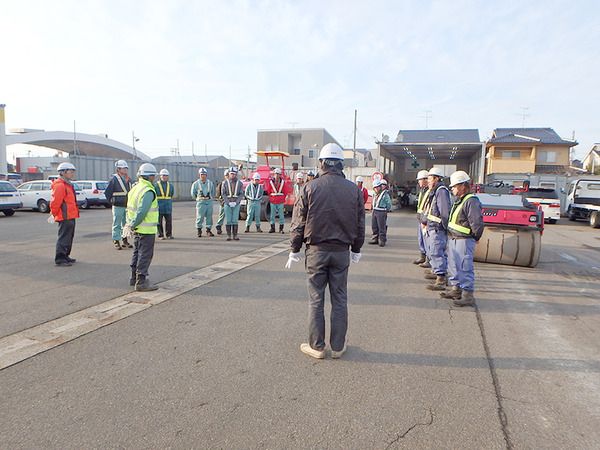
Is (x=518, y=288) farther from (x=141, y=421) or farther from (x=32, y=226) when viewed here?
(x=32, y=226)

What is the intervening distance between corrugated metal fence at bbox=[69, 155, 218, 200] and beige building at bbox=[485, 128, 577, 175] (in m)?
25.7

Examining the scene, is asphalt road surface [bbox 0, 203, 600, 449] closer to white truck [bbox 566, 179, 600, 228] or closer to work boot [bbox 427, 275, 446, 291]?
work boot [bbox 427, 275, 446, 291]

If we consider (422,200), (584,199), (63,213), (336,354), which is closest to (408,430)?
(336,354)

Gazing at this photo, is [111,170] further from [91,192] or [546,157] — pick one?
[546,157]

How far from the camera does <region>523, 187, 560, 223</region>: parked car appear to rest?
19.2 metres

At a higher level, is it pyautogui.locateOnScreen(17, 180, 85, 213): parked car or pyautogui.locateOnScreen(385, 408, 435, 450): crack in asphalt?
pyautogui.locateOnScreen(17, 180, 85, 213): parked car

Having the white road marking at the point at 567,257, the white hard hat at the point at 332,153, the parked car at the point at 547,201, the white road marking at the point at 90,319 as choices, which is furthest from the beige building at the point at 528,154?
the white hard hat at the point at 332,153

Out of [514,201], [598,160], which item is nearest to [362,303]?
[514,201]

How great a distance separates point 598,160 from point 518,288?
57.6 metres

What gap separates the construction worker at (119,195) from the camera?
9.21m

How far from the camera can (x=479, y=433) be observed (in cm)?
280

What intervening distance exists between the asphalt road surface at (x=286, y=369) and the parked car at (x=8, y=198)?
42.6 feet

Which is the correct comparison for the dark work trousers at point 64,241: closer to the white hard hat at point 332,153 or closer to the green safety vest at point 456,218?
the white hard hat at point 332,153

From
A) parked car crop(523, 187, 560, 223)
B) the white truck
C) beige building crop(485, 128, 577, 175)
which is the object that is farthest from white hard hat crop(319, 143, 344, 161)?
beige building crop(485, 128, 577, 175)
